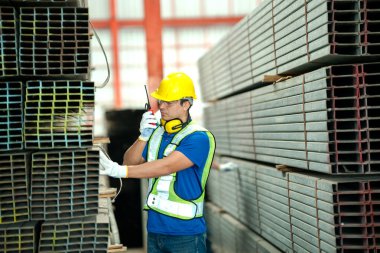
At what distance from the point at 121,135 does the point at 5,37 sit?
174 inches

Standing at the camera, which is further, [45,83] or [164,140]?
[164,140]

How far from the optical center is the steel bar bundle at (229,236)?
460cm

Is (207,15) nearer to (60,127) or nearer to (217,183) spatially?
(217,183)

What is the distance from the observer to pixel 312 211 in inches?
131

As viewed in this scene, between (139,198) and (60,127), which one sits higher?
(60,127)

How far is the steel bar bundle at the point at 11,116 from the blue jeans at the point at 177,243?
3.82ft

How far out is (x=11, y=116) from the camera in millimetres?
3154

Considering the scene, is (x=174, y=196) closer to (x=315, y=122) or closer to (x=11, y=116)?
(x=315, y=122)

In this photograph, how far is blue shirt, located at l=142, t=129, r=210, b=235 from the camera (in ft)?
11.1

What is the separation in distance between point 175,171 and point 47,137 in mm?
896

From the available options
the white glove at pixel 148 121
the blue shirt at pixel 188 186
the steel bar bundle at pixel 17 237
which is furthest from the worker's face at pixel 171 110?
the steel bar bundle at pixel 17 237

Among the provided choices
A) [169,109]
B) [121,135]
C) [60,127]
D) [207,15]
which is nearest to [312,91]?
[169,109]

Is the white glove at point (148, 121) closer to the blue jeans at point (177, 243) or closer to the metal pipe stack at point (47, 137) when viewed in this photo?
the metal pipe stack at point (47, 137)

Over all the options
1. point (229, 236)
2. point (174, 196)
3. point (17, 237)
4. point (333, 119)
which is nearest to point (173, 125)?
point (174, 196)
